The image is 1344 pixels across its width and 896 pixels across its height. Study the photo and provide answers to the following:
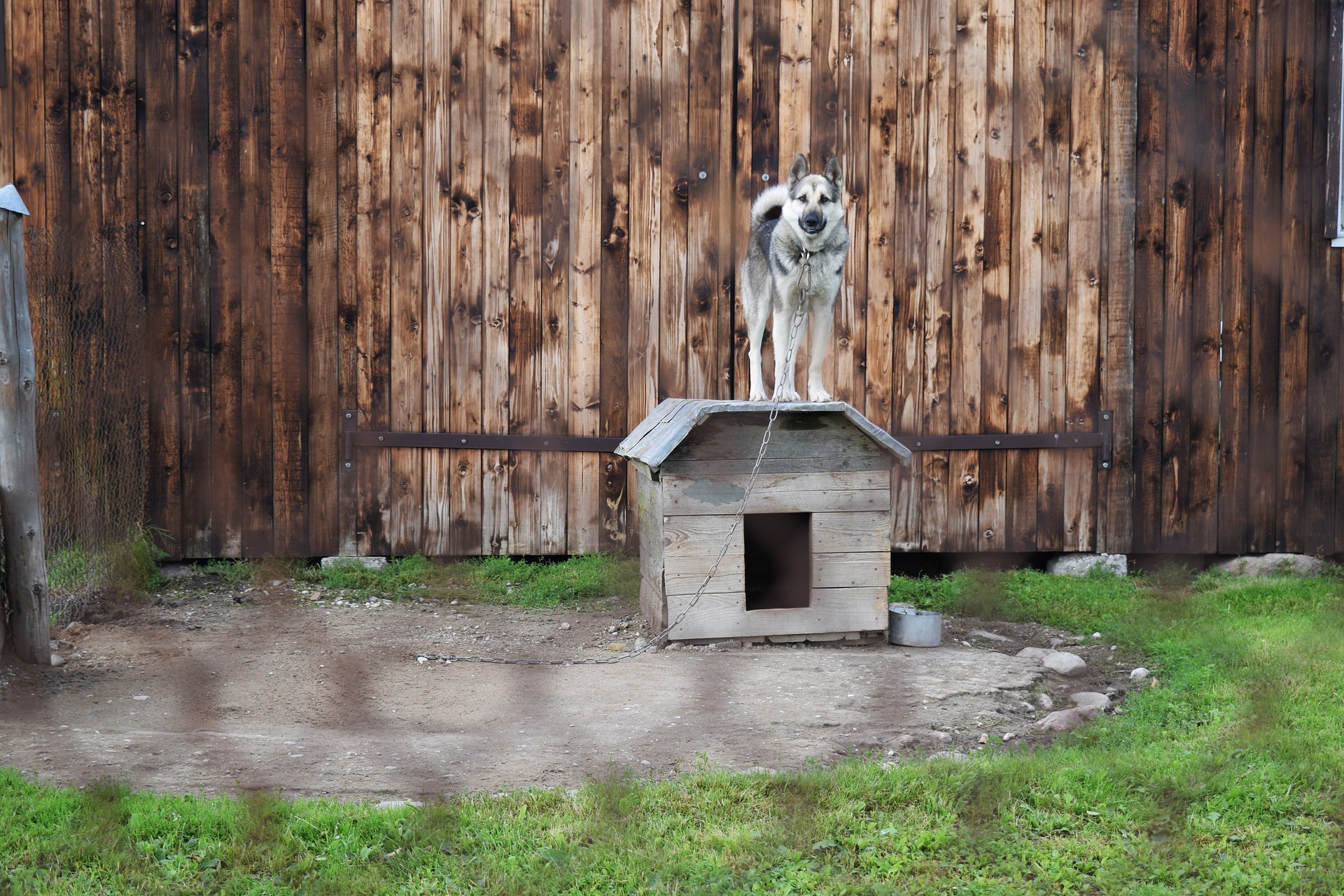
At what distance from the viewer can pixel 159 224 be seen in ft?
17.0

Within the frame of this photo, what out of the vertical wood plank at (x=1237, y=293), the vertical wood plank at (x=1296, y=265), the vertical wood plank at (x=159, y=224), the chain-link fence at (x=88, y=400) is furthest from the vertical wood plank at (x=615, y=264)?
the vertical wood plank at (x=1296, y=265)

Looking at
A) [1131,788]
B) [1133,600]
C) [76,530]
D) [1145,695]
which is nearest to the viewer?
[1131,788]

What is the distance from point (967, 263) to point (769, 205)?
5.28 ft

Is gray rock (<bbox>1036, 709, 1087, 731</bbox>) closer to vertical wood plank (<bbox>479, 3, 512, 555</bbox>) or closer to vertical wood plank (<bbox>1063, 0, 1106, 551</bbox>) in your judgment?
vertical wood plank (<bbox>1063, 0, 1106, 551</bbox>)

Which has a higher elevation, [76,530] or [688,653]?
[76,530]

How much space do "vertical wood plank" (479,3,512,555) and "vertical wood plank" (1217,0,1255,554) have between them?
3273 mm

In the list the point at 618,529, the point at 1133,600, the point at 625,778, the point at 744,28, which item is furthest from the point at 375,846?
the point at 744,28

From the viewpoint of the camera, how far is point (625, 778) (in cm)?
265

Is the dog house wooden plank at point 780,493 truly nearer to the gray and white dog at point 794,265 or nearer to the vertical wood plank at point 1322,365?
the gray and white dog at point 794,265

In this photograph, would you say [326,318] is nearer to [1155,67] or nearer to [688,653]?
[688,653]

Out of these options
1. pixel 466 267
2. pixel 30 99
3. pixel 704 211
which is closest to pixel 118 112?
pixel 30 99

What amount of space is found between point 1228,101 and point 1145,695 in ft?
10.6

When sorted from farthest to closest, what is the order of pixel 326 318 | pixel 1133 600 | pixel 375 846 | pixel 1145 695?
pixel 326 318
pixel 1133 600
pixel 1145 695
pixel 375 846

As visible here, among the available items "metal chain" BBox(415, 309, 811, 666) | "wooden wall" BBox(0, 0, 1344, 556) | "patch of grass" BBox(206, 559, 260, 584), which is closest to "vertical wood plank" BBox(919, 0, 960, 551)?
"wooden wall" BBox(0, 0, 1344, 556)
